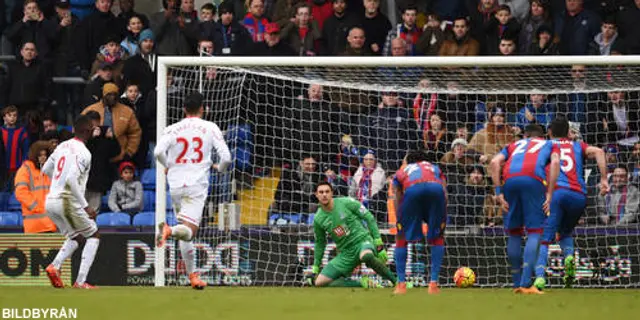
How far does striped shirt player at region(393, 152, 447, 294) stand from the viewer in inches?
575

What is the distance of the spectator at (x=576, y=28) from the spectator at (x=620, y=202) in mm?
2340

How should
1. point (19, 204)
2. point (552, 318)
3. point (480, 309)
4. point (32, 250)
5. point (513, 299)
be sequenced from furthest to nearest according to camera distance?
1. point (19, 204)
2. point (32, 250)
3. point (513, 299)
4. point (480, 309)
5. point (552, 318)

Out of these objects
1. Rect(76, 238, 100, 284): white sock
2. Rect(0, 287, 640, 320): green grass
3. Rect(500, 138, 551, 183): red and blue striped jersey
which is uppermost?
Rect(500, 138, 551, 183): red and blue striped jersey

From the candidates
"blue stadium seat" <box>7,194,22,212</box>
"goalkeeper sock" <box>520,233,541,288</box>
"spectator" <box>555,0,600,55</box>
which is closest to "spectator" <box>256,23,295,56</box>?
"spectator" <box>555,0,600,55</box>

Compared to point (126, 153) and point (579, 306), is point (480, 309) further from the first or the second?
point (126, 153)

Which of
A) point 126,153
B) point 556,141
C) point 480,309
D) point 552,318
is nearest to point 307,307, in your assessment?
point 480,309

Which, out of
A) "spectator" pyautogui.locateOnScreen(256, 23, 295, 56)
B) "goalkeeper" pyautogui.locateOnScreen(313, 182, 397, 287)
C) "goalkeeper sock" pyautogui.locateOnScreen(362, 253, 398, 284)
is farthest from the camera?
"spectator" pyautogui.locateOnScreen(256, 23, 295, 56)

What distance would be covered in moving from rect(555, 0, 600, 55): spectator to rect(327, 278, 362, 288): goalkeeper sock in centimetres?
479

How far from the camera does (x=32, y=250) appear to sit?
18531mm

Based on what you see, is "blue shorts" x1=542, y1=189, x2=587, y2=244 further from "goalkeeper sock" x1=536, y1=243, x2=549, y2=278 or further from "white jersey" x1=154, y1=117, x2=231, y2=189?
"white jersey" x1=154, y1=117, x2=231, y2=189

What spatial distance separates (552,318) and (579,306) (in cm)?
154

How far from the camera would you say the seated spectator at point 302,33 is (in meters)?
20.2

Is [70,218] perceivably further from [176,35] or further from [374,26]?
[374,26]

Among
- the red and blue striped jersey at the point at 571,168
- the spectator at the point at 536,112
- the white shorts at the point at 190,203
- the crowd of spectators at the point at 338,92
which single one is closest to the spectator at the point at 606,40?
the crowd of spectators at the point at 338,92
